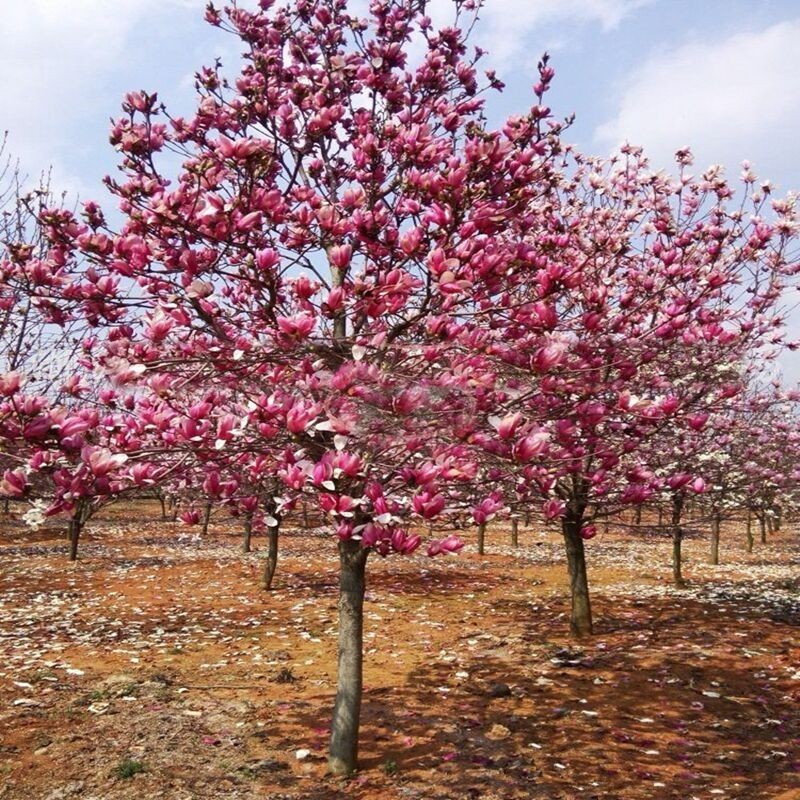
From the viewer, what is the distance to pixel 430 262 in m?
4.32

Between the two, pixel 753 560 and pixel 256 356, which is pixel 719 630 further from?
pixel 753 560

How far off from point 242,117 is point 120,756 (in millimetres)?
6589

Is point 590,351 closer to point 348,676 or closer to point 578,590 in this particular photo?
point 348,676

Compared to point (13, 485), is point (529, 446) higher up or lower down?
higher up

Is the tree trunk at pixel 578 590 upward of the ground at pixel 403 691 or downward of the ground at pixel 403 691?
upward

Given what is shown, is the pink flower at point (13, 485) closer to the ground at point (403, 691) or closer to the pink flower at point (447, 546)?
the pink flower at point (447, 546)

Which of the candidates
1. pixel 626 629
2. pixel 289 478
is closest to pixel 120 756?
pixel 289 478

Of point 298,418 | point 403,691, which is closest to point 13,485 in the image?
point 298,418

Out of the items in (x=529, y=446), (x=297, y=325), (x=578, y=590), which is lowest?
(x=578, y=590)

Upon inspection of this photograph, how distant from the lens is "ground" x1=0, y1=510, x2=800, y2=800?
261 inches

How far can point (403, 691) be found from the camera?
9.49m

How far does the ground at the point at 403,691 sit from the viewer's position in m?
6.62

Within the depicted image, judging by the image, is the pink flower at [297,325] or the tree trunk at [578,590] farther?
the tree trunk at [578,590]

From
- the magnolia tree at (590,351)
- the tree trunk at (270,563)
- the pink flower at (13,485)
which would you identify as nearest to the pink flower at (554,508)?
the magnolia tree at (590,351)
